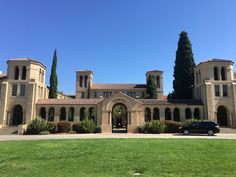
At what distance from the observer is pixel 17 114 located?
4538 centimetres

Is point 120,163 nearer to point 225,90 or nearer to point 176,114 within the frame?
point 176,114

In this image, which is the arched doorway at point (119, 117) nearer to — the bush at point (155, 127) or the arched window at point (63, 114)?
the arched window at point (63, 114)

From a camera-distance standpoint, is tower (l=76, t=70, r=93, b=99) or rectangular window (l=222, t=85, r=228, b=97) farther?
tower (l=76, t=70, r=93, b=99)

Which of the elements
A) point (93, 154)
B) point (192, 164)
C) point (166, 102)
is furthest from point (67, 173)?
point (166, 102)

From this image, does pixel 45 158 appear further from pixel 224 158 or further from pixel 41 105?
pixel 41 105

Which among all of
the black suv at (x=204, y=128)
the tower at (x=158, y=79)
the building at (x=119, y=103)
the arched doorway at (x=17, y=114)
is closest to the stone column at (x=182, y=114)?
the building at (x=119, y=103)

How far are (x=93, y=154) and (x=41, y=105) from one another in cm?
3460

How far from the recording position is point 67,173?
846cm

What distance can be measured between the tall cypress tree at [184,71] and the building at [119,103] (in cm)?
231

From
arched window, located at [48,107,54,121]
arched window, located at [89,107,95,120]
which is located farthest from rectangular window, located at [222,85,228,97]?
arched window, located at [48,107,54,121]

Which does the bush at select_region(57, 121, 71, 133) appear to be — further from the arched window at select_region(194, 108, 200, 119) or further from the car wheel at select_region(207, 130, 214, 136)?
the arched window at select_region(194, 108, 200, 119)

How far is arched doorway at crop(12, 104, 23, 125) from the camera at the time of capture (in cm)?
4509

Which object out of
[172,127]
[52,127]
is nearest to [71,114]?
[52,127]

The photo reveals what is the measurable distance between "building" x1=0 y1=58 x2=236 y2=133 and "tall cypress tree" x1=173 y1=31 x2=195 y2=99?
7.58ft
